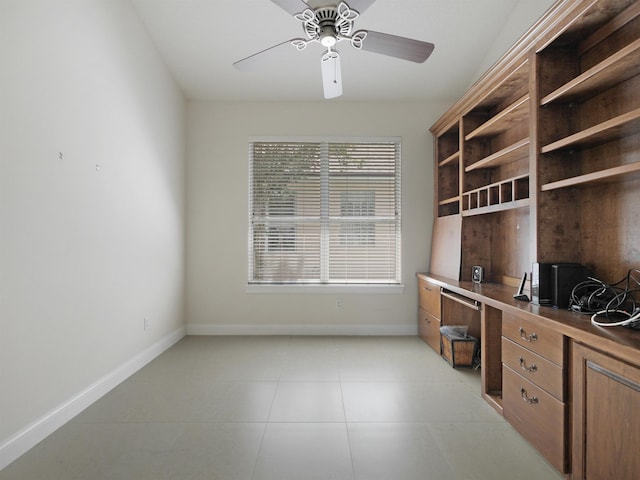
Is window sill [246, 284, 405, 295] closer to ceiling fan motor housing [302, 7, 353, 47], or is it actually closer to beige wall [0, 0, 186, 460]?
beige wall [0, 0, 186, 460]

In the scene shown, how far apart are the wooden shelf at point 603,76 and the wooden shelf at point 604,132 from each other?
28 centimetres

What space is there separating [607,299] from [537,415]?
78 cm

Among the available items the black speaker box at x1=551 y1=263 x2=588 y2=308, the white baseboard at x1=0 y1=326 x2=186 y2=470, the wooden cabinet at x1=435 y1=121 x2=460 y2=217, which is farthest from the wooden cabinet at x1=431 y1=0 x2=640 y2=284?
the white baseboard at x1=0 y1=326 x2=186 y2=470

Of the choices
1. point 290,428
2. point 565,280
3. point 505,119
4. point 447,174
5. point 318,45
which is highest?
point 318,45

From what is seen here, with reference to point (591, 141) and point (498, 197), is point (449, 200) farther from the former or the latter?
point (591, 141)

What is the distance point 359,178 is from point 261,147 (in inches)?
51.7

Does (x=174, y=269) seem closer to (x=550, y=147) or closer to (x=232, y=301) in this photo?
(x=232, y=301)

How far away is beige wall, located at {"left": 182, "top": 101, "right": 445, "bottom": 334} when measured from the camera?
13.9ft

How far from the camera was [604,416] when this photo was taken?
1.46 metres

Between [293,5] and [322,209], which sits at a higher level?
[293,5]

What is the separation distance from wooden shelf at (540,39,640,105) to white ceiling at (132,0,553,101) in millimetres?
1154

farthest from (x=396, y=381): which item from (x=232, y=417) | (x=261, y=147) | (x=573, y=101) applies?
(x=261, y=147)

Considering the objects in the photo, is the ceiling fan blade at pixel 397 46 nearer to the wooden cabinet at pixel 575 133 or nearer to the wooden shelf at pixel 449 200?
the wooden cabinet at pixel 575 133

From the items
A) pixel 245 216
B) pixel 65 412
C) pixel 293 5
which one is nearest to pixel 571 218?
→ pixel 293 5
